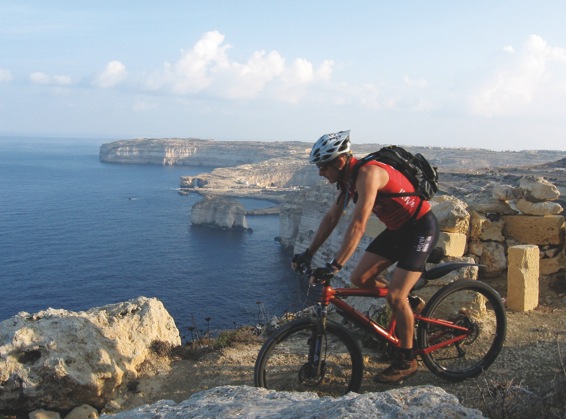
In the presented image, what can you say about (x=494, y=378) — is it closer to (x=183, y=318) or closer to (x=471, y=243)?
(x=471, y=243)

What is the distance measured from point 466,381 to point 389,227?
6.27ft

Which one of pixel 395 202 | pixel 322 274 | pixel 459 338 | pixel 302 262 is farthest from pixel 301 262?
pixel 459 338

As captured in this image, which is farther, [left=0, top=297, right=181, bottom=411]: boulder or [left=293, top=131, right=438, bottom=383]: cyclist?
[left=0, top=297, right=181, bottom=411]: boulder

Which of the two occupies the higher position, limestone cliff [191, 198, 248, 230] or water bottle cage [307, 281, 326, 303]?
water bottle cage [307, 281, 326, 303]

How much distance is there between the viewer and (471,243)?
7.83m

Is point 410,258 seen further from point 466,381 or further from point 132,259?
point 132,259

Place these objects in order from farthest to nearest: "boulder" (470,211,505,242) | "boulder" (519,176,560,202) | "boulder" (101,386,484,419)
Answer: "boulder" (519,176,560,202) → "boulder" (470,211,505,242) → "boulder" (101,386,484,419)

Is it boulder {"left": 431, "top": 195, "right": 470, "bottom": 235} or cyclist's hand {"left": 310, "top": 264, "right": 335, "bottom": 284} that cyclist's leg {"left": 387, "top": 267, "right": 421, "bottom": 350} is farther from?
boulder {"left": 431, "top": 195, "right": 470, "bottom": 235}

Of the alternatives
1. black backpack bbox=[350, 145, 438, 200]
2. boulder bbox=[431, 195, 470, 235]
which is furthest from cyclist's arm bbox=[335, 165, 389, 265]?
boulder bbox=[431, 195, 470, 235]

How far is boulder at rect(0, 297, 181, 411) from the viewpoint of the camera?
5.12 metres

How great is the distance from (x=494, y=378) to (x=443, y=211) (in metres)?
2.74

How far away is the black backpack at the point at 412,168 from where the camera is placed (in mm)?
4480

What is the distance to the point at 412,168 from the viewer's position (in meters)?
4.54

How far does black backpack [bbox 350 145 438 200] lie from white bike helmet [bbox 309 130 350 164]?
A: 0.76 ft
